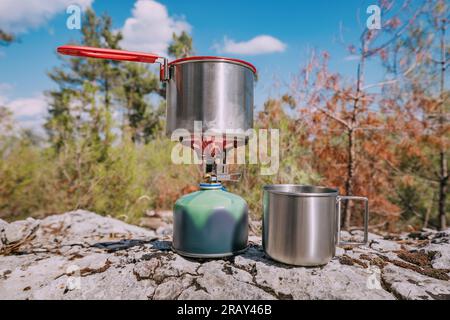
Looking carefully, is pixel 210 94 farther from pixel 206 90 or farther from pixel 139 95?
pixel 139 95

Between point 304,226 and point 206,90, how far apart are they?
74 cm

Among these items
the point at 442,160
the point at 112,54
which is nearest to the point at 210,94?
the point at 112,54

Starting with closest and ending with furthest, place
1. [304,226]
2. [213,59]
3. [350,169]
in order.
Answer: [304,226] < [213,59] < [350,169]

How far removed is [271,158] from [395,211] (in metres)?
2.50

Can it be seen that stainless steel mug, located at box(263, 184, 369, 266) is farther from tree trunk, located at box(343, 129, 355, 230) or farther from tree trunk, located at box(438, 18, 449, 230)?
tree trunk, located at box(438, 18, 449, 230)

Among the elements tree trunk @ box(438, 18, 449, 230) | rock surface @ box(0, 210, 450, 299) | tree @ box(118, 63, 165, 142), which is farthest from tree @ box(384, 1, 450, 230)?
tree @ box(118, 63, 165, 142)

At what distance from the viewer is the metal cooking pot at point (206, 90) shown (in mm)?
1276

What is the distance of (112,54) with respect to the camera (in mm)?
1319

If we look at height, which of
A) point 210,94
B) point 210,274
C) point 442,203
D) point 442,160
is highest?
point 210,94

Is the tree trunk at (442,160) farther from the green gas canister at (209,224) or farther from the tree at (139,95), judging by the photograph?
the tree at (139,95)

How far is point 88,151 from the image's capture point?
138 inches

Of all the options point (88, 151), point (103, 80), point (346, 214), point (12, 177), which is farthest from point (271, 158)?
point (103, 80)

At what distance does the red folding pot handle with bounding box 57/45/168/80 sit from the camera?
1285 mm

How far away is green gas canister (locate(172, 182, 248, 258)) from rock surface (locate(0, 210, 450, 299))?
54 millimetres
